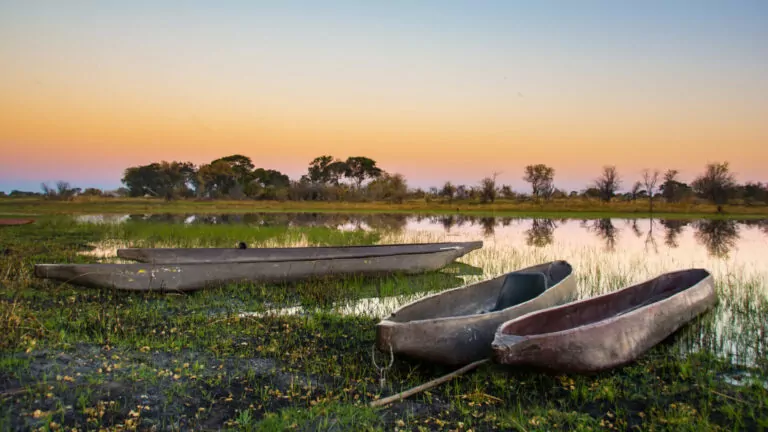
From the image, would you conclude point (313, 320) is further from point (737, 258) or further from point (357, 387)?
point (737, 258)

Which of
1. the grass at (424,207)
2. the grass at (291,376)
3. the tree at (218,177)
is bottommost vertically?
the grass at (291,376)

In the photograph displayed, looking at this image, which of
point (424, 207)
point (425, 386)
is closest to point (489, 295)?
point (425, 386)

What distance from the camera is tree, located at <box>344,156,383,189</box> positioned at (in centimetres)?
7794

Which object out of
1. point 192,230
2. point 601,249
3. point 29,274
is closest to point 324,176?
point 192,230

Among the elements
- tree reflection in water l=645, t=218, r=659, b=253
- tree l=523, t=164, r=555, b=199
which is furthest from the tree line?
tree reflection in water l=645, t=218, r=659, b=253

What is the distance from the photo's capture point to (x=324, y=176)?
80.6 meters

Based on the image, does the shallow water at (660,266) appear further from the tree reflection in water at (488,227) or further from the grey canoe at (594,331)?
the tree reflection in water at (488,227)

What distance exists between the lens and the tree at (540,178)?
64338mm

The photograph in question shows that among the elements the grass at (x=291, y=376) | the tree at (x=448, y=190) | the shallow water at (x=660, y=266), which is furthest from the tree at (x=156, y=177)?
the grass at (x=291, y=376)

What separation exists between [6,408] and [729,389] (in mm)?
6338

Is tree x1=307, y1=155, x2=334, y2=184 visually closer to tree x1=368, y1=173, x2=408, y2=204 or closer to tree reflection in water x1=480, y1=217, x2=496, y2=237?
tree x1=368, y1=173, x2=408, y2=204

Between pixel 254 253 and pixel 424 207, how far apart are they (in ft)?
134

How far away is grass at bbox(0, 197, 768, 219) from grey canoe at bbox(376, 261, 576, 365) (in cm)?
3466

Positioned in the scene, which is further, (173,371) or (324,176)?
(324,176)
